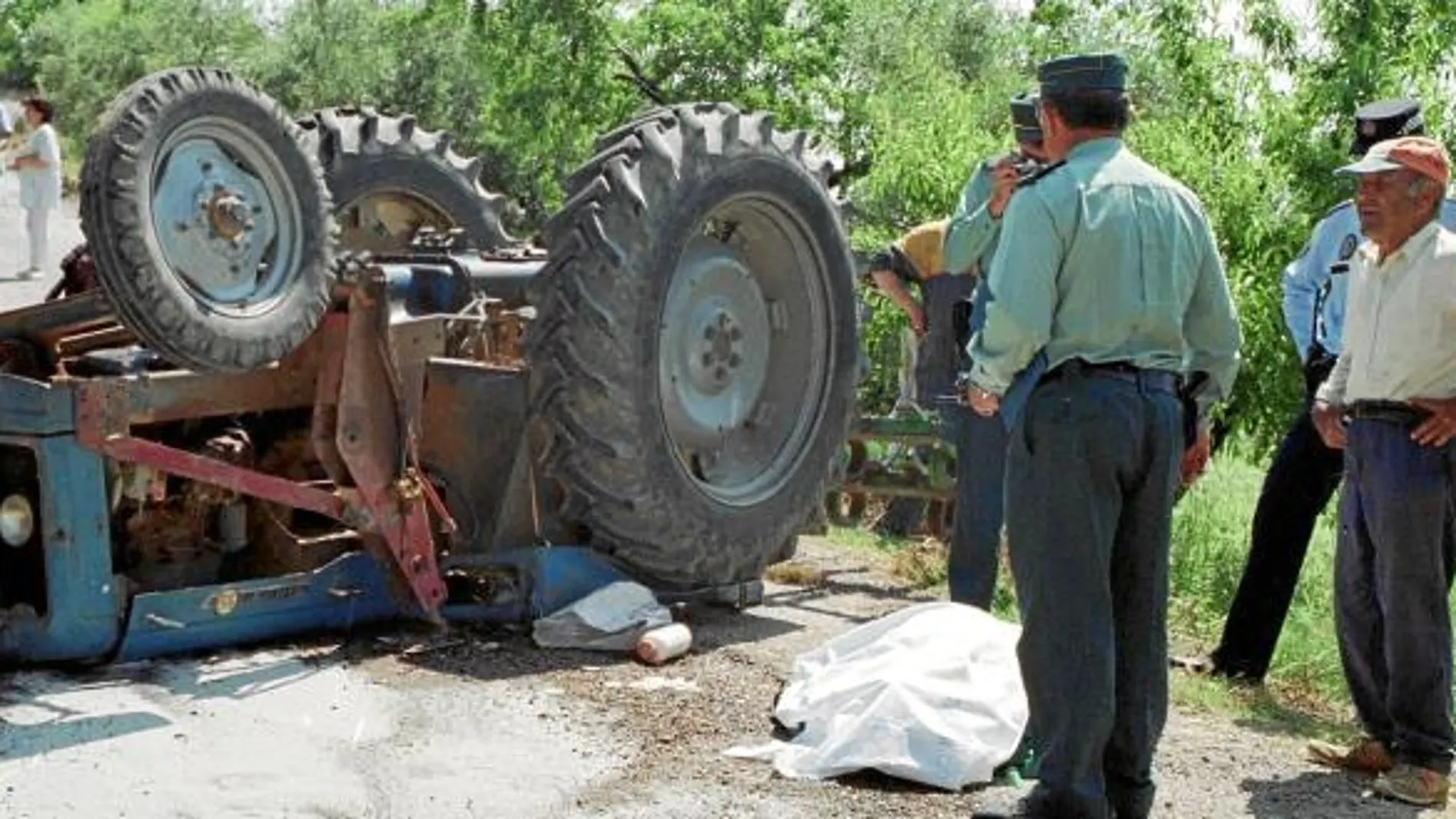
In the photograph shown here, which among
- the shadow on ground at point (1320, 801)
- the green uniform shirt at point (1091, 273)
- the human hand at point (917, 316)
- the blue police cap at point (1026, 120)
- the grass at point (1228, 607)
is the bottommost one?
the grass at point (1228, 607)

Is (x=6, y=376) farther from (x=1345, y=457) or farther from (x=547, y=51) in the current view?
(x=547, y=51)

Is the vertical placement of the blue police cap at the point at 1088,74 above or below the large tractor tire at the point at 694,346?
above

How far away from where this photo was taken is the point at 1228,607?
8031 millimetres

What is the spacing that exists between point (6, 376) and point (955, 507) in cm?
306

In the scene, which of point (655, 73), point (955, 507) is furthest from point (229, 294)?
point (655, 73)

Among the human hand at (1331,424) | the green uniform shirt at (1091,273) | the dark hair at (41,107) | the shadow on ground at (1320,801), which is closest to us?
the green uniform shirt at (1091,273)

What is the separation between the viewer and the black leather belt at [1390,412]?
5.32 meters

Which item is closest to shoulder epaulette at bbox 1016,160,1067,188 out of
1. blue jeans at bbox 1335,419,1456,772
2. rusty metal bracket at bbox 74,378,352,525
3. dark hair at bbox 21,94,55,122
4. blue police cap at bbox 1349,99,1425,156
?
blue jeans at bbox 1335,419,1456,772

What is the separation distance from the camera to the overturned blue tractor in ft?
18.0

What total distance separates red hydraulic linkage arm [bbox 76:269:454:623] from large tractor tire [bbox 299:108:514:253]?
1.52m

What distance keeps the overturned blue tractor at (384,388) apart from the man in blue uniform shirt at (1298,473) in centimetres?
163

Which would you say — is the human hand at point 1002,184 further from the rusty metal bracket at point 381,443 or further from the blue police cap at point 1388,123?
the rusty metal bracket at point 381,443

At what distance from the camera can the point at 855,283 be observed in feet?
24.6

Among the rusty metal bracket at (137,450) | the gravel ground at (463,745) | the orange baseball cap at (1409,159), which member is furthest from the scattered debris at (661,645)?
the orange baseball cap at (1409,159)
